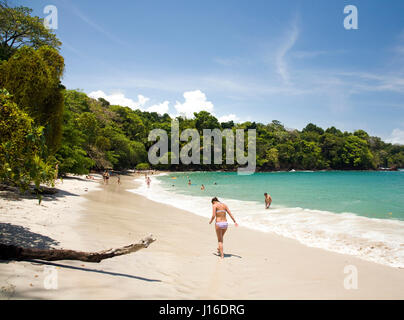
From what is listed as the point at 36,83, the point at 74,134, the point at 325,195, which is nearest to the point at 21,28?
the point at 74,134

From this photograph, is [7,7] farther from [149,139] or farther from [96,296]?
[149,139]

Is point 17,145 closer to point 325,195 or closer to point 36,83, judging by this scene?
point 36,83

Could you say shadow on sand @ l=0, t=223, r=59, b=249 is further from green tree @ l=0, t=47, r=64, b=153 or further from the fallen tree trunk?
green tree @ l=0, t=47, r=64, b=153

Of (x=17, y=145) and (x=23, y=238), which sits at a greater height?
(x=17, y=145)

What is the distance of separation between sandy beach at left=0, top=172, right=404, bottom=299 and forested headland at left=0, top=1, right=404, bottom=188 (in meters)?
1.78

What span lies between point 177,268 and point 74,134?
19.3 m

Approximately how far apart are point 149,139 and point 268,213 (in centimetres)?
6742

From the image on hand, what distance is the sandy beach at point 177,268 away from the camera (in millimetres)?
3852

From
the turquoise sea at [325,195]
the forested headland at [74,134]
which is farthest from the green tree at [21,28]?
the turquoise sea at [325,195]

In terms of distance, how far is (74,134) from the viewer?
21.2m

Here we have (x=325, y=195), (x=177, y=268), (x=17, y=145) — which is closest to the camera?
(x=17, y=145)

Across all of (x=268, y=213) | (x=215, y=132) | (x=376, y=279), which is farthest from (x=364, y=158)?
(x=376, y=279)
